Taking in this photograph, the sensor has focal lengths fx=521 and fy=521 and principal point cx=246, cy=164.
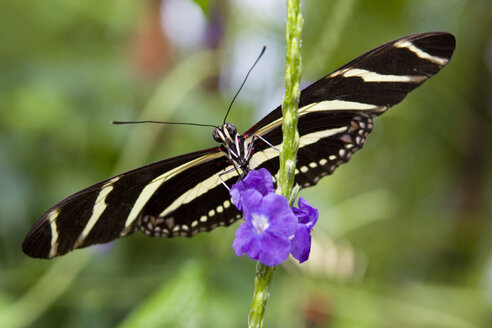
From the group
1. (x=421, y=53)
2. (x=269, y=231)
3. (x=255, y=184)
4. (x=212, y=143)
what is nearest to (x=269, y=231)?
(x=269, y=231)

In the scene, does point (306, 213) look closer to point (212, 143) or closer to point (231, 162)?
point (231, 162)

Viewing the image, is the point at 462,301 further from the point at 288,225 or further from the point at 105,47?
the point at 105,47

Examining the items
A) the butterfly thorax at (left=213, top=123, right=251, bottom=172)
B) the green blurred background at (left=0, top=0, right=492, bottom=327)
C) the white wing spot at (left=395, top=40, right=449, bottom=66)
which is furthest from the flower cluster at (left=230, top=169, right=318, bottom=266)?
the green blurred background at (left=0, top=0, right=492, bottom=327)

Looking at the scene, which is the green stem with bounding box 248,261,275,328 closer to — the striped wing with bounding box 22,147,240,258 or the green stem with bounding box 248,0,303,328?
the green stem with bounding box 248,0,303,328

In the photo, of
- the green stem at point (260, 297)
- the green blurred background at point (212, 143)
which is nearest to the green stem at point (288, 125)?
the green stem at point (260, 297)

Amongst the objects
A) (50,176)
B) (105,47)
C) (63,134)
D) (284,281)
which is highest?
(105,47)

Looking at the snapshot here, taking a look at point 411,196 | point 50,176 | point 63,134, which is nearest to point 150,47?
point 63,134

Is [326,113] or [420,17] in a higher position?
[420,17]
